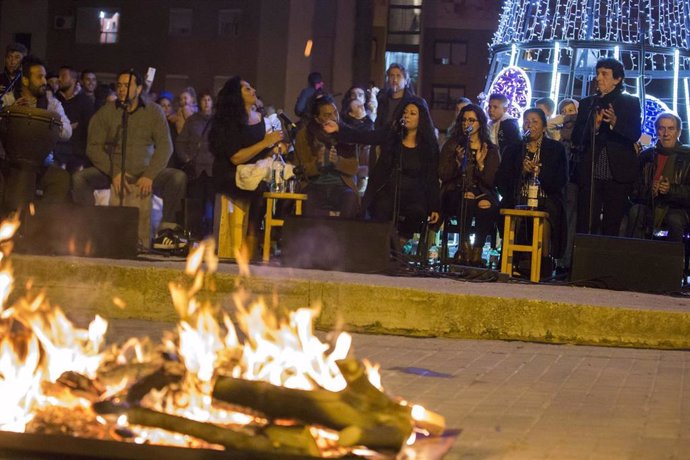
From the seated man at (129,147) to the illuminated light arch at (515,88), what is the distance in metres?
5.13

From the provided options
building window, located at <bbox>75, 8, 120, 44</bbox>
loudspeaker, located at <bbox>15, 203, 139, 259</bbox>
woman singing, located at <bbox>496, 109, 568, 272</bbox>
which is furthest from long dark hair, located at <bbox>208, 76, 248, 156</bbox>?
building window, located at <bbox>75, 8, 120, 44</bbox>

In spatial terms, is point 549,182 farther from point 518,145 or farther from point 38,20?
point 38,20

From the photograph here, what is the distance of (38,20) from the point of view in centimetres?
4528

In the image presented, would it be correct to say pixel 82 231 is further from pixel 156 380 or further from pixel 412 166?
pixel 156 380

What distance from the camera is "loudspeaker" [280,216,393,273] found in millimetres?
10031

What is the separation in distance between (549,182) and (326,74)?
2337 centimetres

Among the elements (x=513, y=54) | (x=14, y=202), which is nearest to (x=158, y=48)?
(x=513, y=54)

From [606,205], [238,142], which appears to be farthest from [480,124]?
[238,142]

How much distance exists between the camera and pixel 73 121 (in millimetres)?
15070

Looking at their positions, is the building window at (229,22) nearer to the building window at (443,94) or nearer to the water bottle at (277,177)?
the building window at (443,94)

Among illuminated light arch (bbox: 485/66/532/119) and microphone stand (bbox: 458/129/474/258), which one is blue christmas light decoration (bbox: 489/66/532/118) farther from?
microphone stand (bbox: 458/129/474/258)

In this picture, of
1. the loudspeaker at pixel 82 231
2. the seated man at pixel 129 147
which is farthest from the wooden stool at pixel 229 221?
the loudspeaker at pixel 82 231

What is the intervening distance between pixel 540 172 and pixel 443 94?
49476mm

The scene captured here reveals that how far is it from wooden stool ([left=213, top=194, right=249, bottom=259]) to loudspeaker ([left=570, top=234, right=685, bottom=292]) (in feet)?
A: 12.6
